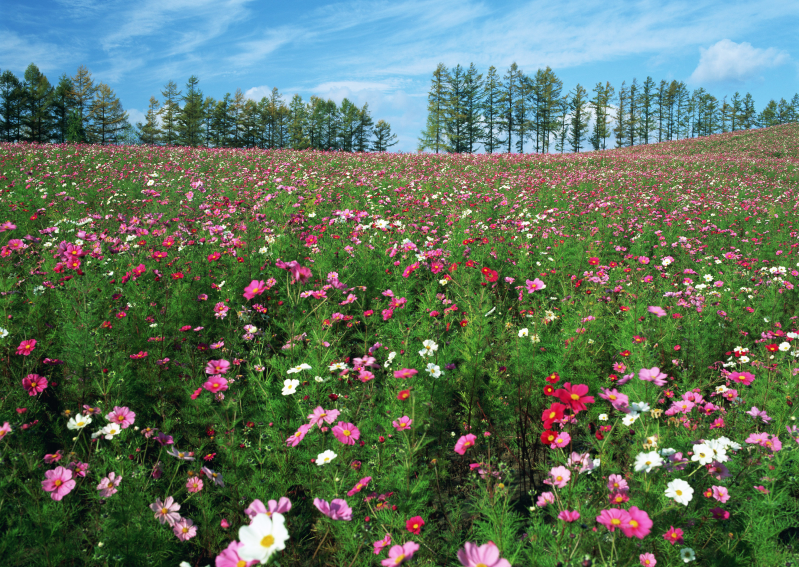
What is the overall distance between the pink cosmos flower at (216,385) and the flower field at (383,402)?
3 cm

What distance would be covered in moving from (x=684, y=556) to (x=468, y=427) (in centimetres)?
130

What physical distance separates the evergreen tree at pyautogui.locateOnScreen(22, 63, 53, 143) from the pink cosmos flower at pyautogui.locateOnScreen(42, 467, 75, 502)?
57.7 m

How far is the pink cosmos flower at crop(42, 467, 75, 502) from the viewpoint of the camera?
1.64 m

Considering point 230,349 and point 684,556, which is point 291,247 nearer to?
point 230,349

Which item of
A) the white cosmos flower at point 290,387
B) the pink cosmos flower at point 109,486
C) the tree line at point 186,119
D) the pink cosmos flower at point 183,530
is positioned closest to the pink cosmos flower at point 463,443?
the white cosmos flower at point 290,387

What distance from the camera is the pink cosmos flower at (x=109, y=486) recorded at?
5.60 feet

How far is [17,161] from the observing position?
36.1ft

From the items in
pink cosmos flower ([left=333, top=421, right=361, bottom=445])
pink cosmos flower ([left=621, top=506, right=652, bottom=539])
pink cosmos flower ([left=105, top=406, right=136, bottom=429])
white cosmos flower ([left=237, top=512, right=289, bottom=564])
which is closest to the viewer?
white cosmos flower ([left=237, top=512, right=289, bottom=564])

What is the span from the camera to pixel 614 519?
52.4 inches

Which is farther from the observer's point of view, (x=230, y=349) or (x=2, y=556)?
(x=230, y=349)

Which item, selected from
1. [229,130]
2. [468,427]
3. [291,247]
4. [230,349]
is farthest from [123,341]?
[229,130]

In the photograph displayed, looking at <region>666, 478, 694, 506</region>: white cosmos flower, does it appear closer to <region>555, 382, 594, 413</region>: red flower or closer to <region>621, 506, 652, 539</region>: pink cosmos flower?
<region>621, 506, 652, 539</region>: pink cosmos flower

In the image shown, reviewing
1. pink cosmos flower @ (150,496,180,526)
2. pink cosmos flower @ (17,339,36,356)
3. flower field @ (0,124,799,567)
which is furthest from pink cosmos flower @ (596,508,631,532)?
pink cosmos flower @ (17,339,36,356)

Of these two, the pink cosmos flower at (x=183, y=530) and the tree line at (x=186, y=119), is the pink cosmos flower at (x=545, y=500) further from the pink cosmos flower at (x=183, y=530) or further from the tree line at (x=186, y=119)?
the tree line at (x=186, y=119)
